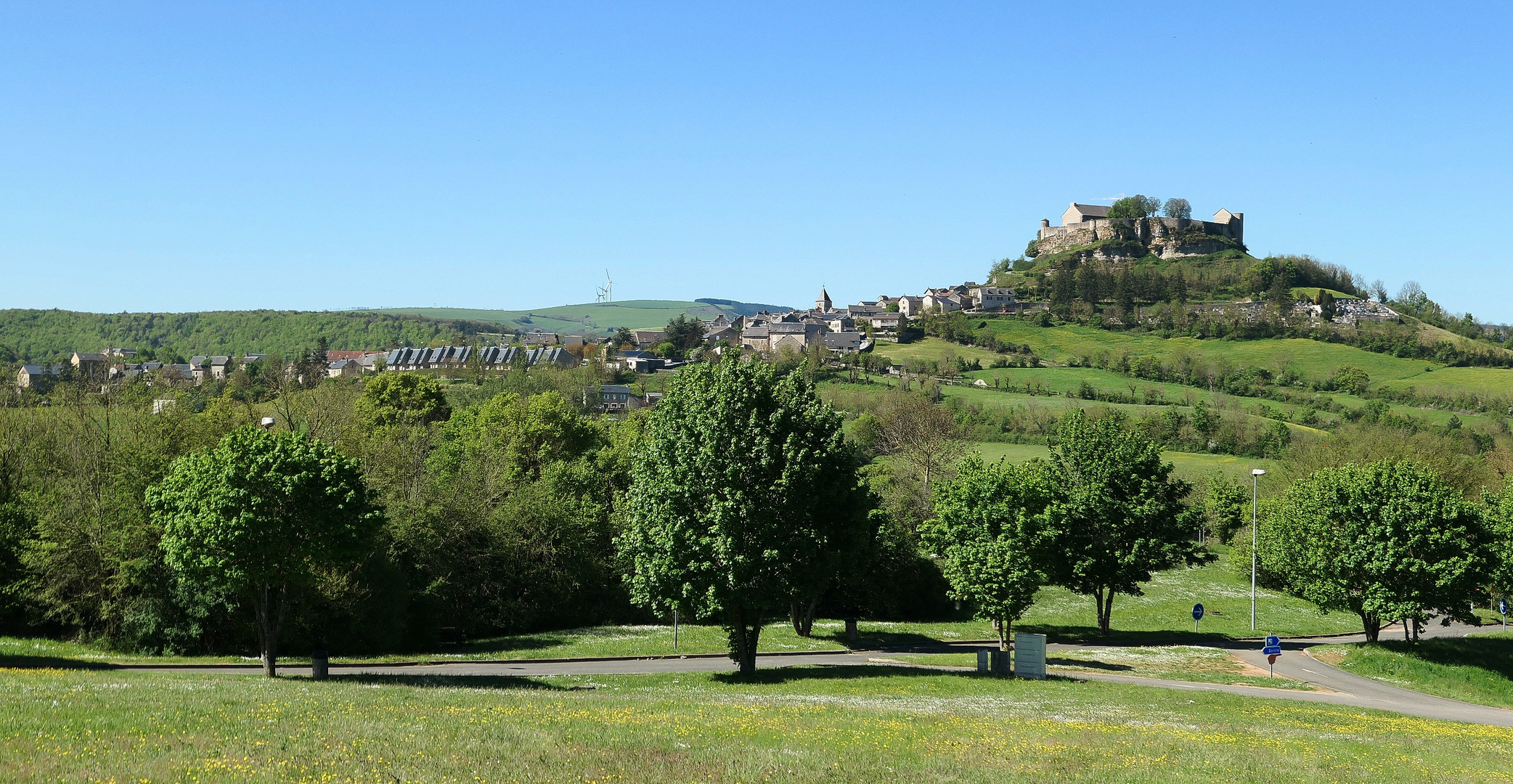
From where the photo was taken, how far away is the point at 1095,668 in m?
40.1

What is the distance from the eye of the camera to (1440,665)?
42906mm

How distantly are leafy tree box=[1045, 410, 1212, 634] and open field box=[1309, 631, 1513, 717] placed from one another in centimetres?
806

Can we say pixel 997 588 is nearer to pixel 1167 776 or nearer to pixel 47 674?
pixel 1167 776

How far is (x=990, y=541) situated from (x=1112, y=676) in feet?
21.7

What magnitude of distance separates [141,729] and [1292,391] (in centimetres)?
16317

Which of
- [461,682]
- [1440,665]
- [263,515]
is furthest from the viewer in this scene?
[1440,665]

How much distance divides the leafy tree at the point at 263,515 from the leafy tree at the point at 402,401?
6850cm

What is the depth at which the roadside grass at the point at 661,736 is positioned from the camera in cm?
1523

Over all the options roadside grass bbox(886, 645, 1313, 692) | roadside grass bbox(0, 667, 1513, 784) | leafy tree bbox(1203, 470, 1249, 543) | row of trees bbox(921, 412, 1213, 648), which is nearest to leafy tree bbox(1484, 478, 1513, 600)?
row of trees bbox(921, 412, 1213, 648)

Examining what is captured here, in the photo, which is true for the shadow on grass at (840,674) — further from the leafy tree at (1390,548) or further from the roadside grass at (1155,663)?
the leafy tree at (1390,548)

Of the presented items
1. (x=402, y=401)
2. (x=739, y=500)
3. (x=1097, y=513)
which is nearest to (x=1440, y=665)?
(x=1097, y=513)

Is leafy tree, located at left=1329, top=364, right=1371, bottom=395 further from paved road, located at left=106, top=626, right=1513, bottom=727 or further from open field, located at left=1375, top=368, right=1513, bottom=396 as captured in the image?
paved road, located at left=106, top=626, right=1513, bottom=727

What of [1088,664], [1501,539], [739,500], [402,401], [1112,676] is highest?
[402,401]

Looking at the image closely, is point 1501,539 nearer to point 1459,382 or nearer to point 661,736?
point 661,736
